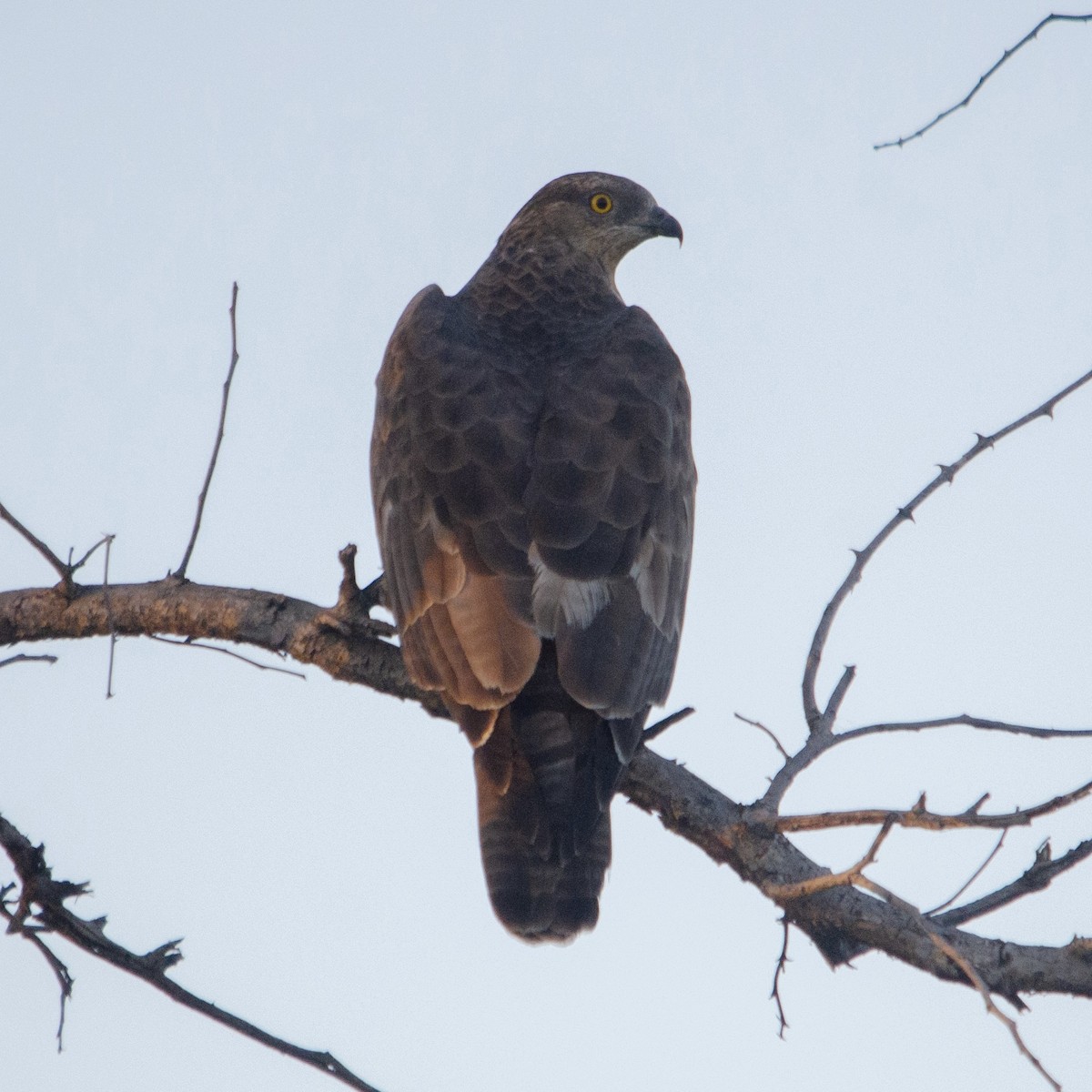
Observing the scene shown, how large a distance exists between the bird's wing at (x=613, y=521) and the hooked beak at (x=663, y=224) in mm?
1859

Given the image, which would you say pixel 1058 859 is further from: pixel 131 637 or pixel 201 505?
pixel 131 637

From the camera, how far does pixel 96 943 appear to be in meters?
3.70

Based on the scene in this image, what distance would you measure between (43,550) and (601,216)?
383 cm

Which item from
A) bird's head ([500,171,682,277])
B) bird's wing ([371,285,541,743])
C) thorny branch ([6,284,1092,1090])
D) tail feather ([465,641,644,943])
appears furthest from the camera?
bird's head ([500,171,682,277])

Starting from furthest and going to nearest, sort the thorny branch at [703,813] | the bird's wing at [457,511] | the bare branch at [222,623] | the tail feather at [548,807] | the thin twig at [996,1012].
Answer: the bare branch at [222,623]
the bird's wing at [457,511]
the tail feather at [548,807]
the thorny branch at [703,813]
the thin twig at [996,1012]

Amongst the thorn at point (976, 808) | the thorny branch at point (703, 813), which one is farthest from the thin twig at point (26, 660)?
the thorn at point (976, 808)

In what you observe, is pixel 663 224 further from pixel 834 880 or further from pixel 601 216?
pixel 834 880

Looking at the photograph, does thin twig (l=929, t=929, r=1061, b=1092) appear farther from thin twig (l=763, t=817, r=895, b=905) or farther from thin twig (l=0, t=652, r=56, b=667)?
thin twig (l=0, t=652, r=56, b=667)

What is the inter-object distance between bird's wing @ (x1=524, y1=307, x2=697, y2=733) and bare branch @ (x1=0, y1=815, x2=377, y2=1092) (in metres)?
1.35

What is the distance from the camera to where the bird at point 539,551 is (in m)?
4.22

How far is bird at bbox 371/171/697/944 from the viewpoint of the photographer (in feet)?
13.9

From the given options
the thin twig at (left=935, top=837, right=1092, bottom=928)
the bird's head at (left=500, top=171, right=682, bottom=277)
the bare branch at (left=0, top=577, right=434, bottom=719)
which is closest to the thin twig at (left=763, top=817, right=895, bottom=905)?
the thin twig at (left=935, top=837, right=1092, bottom=928)

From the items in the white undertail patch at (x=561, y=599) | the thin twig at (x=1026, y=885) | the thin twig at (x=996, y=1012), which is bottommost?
the thin twig at (x=996, y=1012)

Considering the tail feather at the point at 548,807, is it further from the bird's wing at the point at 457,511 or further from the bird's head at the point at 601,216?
the bird's head at the point at 601,216
